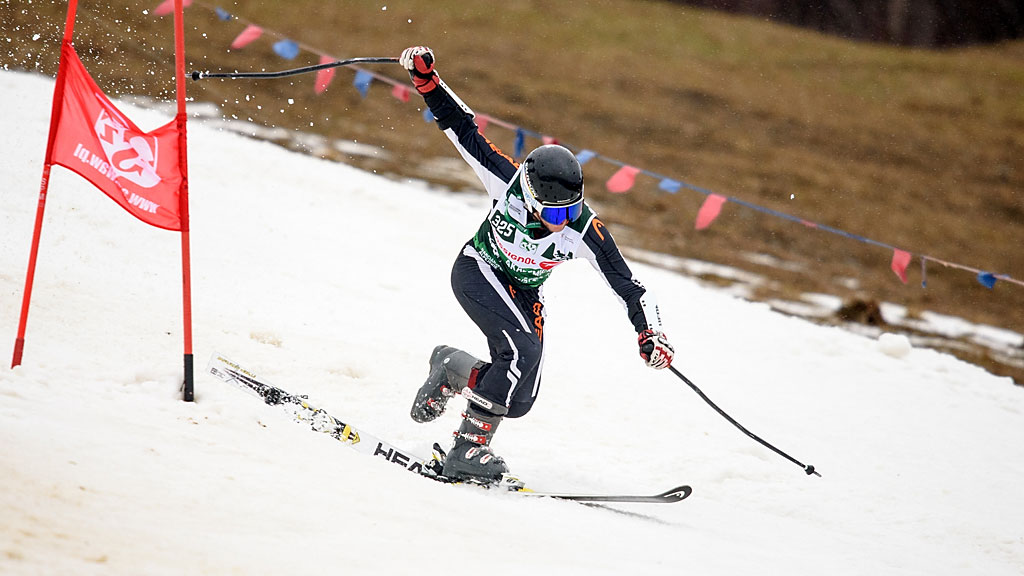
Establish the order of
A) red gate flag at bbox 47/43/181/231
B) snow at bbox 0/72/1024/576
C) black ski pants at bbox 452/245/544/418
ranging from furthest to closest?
black ski pants at bbox 452/245/544/418
red gate flag at bbox 47/43/181/231
snow at bbox 0/72/1024/576

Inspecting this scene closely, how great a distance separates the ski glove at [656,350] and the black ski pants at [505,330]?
56cm

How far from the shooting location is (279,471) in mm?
3762

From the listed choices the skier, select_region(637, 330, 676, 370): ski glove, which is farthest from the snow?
select_region(637, 330, 676, 370): ski glove

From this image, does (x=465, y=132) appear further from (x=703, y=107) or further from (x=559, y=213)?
(x=703, y=107)

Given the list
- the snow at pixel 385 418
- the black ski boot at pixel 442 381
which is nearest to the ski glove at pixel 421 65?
the black ski boot at pixel 442 381

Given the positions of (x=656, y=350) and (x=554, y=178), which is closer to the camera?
(x=554, y=178)

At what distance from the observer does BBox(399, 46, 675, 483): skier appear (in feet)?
15.1

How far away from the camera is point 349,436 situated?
15.0 ft

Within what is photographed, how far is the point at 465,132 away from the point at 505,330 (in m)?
1.21

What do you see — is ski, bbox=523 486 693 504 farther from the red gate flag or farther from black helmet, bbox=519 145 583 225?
the red gate flag

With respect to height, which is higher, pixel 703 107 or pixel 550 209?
pixel 703 107

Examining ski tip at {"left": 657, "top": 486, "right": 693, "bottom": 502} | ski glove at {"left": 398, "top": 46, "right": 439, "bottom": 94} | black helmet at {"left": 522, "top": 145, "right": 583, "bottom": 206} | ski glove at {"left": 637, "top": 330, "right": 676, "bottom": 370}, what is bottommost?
ski tip at {"left": 657, "top": 486, "right": 693, "bottom": 502}

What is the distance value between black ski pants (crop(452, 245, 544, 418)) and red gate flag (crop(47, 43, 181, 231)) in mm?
1599

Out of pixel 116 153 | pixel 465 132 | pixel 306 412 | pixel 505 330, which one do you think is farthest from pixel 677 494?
pixel 116 153
